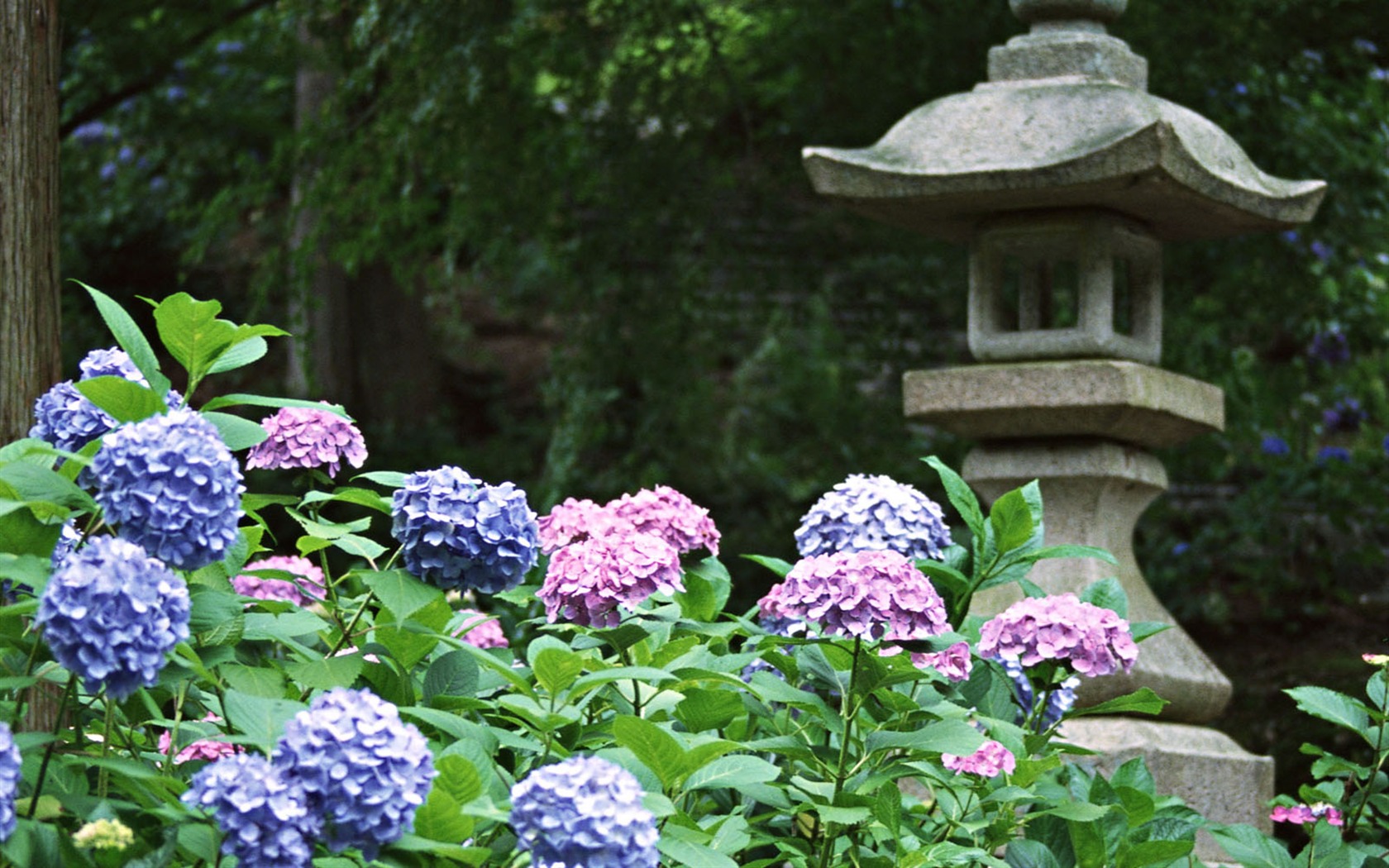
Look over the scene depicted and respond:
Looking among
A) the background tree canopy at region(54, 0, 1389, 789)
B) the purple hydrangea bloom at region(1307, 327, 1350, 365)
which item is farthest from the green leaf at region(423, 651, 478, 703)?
the purple hydrangea bloom at region(1307, 327, 1350, 365)

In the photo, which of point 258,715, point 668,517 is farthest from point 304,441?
point 258,715

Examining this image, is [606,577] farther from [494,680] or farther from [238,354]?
[238,354]

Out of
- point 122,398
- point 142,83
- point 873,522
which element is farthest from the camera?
point 142,83

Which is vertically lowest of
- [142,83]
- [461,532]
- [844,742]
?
[844,742]

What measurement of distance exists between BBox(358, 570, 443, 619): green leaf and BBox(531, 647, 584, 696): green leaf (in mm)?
139

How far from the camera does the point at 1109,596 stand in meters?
2.33

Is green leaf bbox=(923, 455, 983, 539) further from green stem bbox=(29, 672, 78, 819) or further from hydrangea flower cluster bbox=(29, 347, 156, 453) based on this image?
green stem bbox=(29, 672, 78, 819)

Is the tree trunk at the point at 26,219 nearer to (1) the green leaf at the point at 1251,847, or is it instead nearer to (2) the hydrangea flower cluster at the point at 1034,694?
(2) the hydrangea flower cluster at the point at 1034,694

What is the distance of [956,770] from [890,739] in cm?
31

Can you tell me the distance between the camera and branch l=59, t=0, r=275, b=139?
7.89 meters

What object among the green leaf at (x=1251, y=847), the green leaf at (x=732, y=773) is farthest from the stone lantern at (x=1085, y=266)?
the green leaf at (x=732, y=773)

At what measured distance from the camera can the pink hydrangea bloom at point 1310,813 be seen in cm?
250

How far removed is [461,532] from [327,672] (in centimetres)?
20

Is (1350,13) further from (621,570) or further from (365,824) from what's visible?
(365,824)
